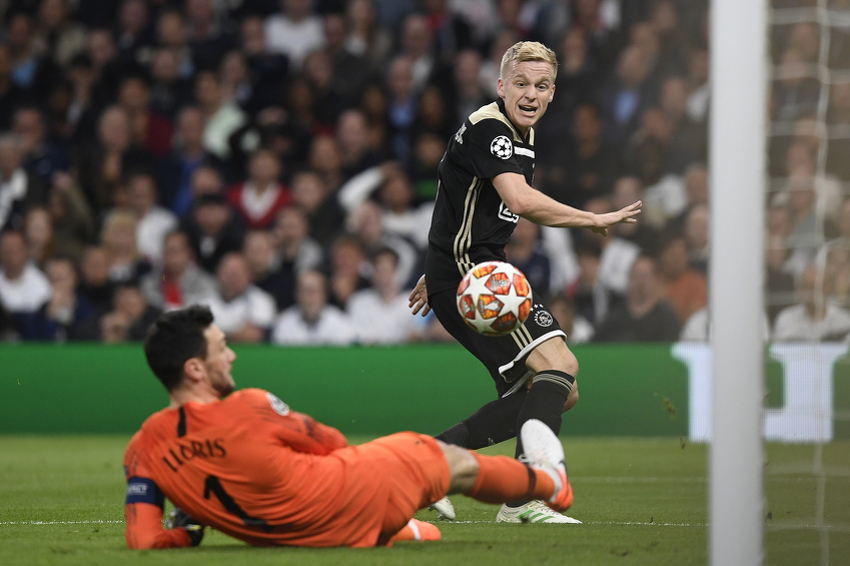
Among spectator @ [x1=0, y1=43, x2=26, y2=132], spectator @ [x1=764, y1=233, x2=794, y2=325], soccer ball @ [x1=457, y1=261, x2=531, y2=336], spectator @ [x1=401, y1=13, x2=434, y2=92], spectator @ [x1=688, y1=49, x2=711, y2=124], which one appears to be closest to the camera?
spectator @ [x1=764, y1=233, x2=794, y2=325]

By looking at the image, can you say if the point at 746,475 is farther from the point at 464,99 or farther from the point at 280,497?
the point at 464,99

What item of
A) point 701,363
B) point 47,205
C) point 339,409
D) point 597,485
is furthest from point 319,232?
point 597,485

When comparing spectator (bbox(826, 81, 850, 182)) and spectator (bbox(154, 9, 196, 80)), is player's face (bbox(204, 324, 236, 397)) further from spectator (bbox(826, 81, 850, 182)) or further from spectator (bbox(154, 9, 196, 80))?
spectator (bbox(154, 9, 196, 80))

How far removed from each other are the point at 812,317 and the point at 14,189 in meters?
8.38

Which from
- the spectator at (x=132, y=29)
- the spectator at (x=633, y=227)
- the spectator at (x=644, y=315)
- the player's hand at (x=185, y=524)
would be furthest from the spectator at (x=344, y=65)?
the player's hand at (x=185, y=524)

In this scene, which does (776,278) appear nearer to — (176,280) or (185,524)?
(185,524)

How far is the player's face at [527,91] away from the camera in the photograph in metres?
4.64

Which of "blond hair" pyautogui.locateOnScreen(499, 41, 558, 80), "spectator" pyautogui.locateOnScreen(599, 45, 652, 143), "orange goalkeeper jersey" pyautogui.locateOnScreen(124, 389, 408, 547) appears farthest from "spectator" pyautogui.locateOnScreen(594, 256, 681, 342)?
"orange goalkeeper jersey" pyautogui.locateOnScreen(124, 389, 408, 547)

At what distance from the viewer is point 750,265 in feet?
9.86

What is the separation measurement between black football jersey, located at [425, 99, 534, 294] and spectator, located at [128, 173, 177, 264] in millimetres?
6581

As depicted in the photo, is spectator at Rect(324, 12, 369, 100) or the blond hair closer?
the blond hair

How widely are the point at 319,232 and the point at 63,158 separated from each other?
118 inches

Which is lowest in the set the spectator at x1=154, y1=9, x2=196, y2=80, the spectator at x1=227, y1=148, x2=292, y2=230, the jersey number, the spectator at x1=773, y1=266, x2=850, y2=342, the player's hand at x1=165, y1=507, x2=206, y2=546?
the player's hand at x1=165, y1=507, x2=206, y2=546

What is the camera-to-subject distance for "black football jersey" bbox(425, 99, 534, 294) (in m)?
4.59
